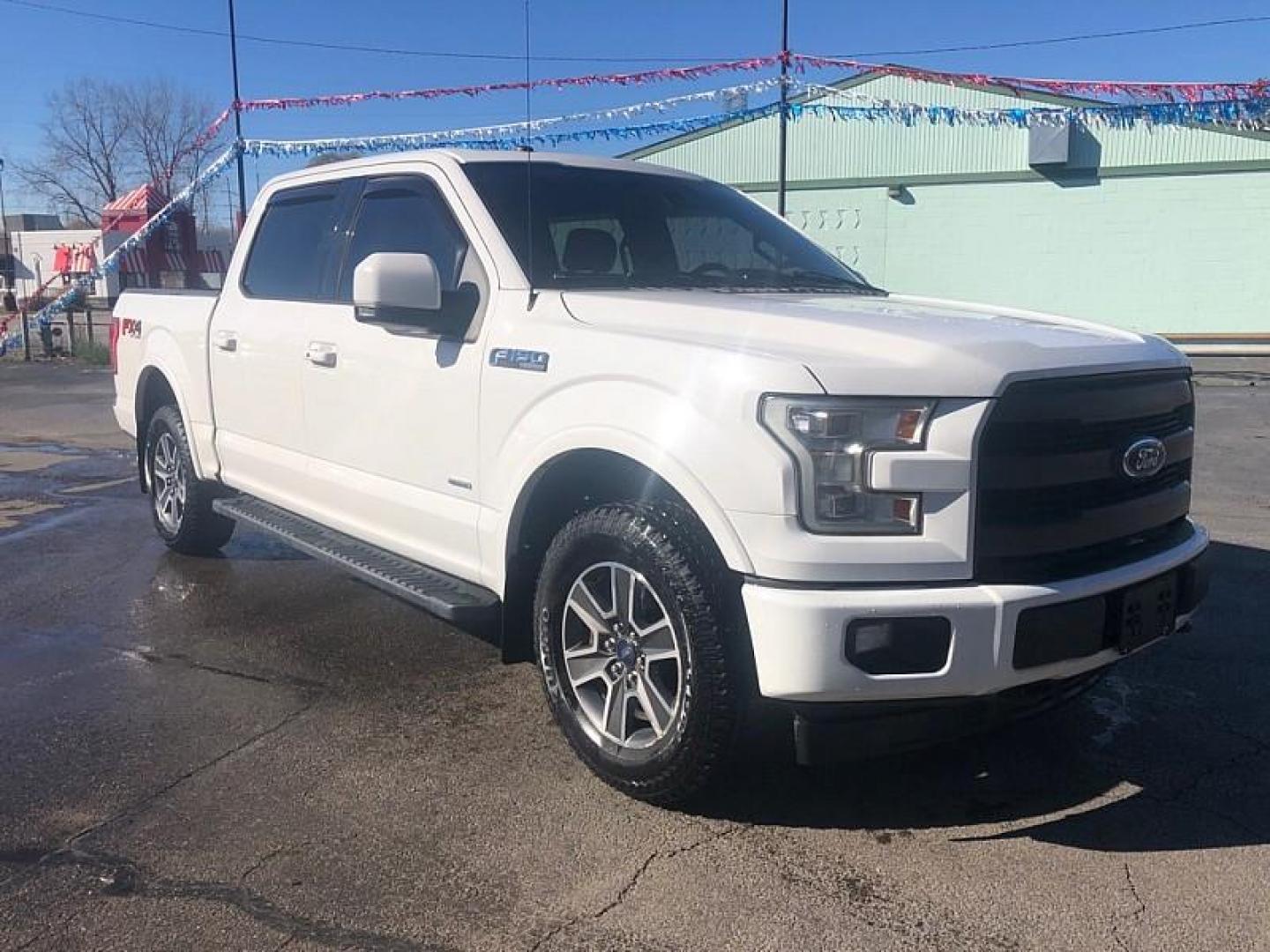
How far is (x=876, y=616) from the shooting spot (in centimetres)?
284

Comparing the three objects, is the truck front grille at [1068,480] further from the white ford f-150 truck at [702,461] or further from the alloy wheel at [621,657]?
the alloy wheel at [621,657]

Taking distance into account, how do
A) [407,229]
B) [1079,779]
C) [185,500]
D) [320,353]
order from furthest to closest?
[185,500] → [320,353] → [407,229] → [1079,779]

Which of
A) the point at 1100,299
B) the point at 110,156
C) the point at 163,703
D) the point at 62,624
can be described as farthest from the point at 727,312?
the point at 110,156

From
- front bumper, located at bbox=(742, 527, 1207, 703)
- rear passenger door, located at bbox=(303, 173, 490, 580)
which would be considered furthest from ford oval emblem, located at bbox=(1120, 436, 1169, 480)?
rear passenger door, located at bbox=(303, 173, 490, 580)

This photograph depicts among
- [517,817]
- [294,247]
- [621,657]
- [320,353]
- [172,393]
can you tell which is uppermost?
[294,247]

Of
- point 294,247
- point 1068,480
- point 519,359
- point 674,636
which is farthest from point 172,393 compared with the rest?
point 1068,480

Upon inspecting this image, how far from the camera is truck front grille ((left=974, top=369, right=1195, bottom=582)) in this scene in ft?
9.60

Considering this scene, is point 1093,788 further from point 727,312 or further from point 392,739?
point 392,739

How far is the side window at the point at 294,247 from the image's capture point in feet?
16.7

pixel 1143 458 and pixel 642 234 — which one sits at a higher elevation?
pixel 642 234

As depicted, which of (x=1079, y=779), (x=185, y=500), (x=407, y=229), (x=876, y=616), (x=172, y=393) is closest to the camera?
(x=876, y=616)

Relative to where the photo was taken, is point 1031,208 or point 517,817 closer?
point 517,817

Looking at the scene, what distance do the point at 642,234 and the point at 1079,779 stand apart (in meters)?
2.63

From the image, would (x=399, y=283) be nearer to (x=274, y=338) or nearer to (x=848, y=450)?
(x=274, y=338)
